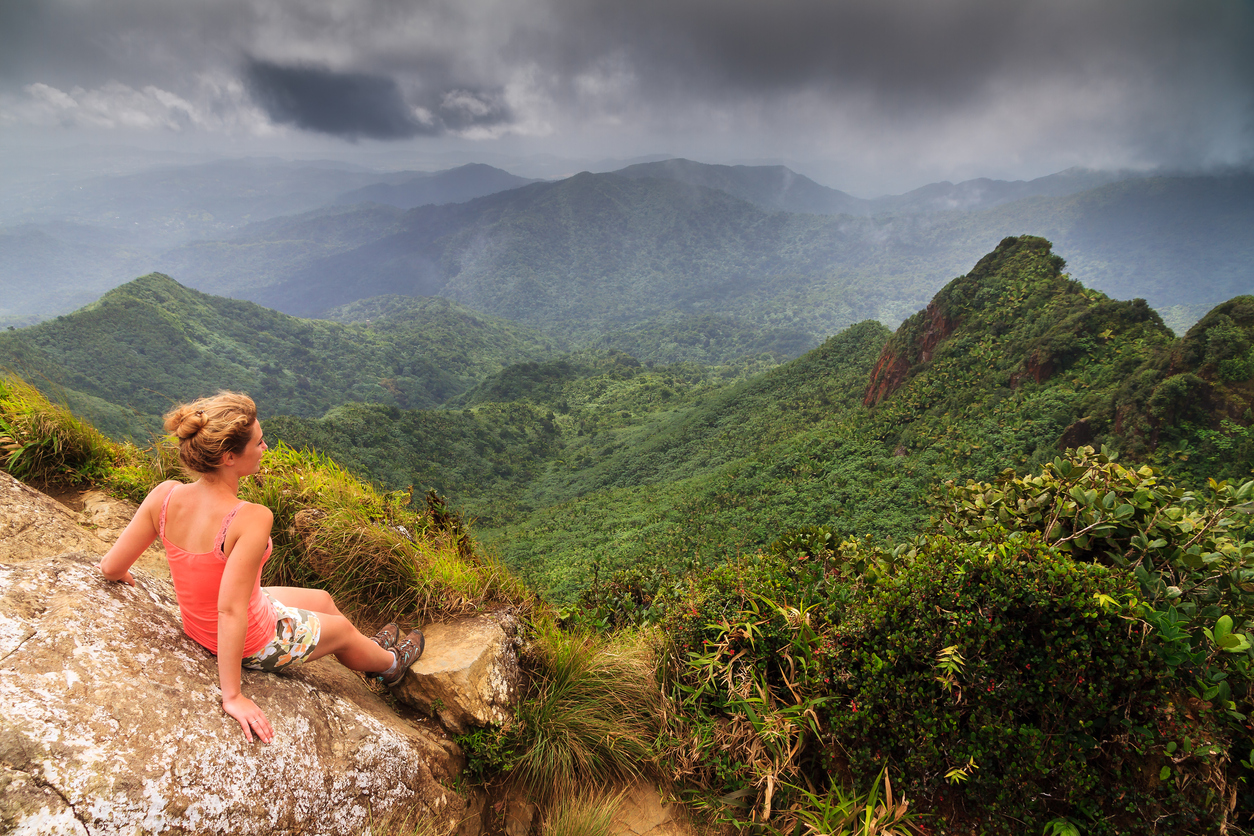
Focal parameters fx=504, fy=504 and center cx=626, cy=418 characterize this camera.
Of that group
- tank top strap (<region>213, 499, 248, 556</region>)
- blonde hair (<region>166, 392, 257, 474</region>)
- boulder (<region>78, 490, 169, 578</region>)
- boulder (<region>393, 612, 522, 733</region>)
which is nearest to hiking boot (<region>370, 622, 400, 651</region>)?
boulder (<region>393, 612, 522, 733</region>)

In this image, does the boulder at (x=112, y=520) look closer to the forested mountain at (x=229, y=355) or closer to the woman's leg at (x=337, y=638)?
the woman's leg at (x=337, y=638)

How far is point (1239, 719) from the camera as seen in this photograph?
6.26 feet

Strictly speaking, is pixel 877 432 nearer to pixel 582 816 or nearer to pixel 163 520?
pixel 582 816

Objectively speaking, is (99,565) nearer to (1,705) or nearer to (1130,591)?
(1,705)

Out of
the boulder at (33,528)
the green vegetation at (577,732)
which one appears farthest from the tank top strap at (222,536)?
the boulder at (33,528)

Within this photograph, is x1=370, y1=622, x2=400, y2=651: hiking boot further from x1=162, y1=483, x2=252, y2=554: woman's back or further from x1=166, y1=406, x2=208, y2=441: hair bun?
x1=166, y1=406, x2=208, y2=441: hair bun

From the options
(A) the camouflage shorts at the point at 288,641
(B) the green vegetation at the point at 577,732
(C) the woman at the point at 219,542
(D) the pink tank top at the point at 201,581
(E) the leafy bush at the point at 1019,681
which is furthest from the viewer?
(B) the green vegetation at the point at 577,732

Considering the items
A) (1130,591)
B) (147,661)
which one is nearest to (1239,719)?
(1130,591)

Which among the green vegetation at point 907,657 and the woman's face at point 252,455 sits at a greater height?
the woman's face at point 252,455

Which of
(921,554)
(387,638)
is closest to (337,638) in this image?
(387,638)

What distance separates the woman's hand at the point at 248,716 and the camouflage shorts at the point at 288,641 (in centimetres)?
39

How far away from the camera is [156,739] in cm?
180

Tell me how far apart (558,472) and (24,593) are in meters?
56.5

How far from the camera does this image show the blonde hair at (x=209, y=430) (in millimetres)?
2248
